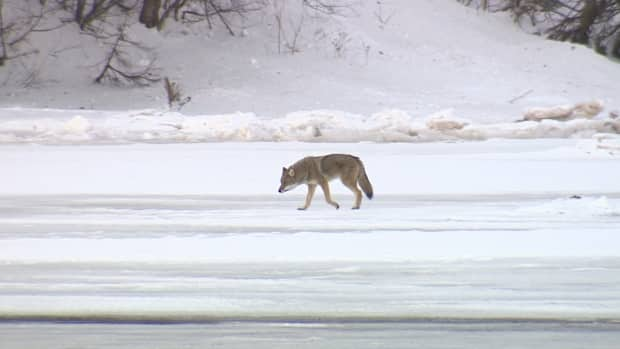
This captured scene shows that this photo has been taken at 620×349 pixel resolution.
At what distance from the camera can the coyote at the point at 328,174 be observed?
34.7 ft

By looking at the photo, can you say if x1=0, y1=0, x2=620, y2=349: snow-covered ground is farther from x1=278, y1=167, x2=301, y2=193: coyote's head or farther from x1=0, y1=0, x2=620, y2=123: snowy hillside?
x1=278, y1=167, x2=301, y2=193: coyote's head

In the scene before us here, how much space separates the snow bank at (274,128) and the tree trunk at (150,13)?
7886mm

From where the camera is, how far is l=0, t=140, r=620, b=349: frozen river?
5.83 m

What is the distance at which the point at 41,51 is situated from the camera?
83.6 feet

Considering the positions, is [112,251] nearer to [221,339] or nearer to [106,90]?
[221,339]

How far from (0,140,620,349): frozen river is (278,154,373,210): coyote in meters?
0.18

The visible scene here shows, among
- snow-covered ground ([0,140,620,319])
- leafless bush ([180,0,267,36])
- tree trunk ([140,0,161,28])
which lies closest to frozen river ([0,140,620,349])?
snow-covered ground ([0,140,620,319])

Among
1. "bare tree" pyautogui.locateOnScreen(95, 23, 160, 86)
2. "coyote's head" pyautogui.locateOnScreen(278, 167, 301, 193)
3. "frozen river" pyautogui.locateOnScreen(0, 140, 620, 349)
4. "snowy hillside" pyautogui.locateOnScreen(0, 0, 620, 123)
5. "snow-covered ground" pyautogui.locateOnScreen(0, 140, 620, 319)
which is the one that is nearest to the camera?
"frozen river" pyautogui.locateOnScreen(0, 140, 620, 349)

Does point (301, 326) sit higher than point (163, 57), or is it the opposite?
point (163, 57)

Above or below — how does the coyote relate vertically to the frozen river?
above

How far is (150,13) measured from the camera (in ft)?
88.4

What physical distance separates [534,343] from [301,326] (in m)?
1.22

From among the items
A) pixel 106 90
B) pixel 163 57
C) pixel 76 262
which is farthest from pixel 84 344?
pixel 163 57

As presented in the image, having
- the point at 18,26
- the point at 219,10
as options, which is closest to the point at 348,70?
the point at 219,10
